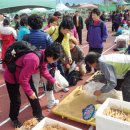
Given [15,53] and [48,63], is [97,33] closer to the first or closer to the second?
[48,63]

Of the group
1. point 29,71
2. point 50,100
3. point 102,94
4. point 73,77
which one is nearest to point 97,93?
point 102,94

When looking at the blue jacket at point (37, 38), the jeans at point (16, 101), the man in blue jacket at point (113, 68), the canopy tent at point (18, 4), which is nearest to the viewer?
the jeans at point (16, 101)

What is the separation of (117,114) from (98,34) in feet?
11.5

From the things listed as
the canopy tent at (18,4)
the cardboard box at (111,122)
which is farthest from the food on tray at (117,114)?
the canopy tent at (18,4)

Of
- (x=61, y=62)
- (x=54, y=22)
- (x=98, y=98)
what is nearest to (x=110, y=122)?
(x=98, y=98)

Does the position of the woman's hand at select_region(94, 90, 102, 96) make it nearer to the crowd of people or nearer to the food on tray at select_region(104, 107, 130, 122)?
the crowd of people

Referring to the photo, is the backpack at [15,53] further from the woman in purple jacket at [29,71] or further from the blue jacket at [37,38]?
the blue jacket at [37,38]

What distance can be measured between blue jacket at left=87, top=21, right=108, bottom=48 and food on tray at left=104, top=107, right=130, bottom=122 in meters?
3.34

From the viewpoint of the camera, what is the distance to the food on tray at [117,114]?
2.83 meters

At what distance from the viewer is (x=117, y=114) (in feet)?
9.62

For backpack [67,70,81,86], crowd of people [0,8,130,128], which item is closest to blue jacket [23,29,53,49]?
crowd of people [0,8,130,128]

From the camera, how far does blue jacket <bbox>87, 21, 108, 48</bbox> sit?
20.0 feet

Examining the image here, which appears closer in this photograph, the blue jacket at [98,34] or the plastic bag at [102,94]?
the plastic bag at [102,94]

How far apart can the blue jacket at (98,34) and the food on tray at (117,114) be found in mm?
3341
